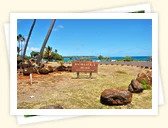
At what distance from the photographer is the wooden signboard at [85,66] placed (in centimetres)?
346

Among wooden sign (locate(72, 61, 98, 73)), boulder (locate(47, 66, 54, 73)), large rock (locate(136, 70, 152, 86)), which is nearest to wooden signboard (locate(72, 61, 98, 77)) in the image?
wooden sign (locate(72, 61, 98, 73))

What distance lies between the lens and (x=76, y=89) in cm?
348

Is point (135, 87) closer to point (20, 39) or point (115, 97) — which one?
point (115, 97)

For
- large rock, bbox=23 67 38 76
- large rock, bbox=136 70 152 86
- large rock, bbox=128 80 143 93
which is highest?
large rock, bbox=23 67 38 76

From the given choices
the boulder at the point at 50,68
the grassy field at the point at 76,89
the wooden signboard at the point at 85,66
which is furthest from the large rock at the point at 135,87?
the boulder at the point at 50,68

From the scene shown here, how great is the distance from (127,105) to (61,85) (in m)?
0.32

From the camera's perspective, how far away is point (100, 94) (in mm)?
3469

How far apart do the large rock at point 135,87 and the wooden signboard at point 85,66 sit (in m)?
0.18

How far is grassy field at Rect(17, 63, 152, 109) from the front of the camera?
3.47 meters

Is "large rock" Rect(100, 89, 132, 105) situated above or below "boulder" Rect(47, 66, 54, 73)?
below

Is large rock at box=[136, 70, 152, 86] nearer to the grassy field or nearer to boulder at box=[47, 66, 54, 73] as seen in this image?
the grassy field
